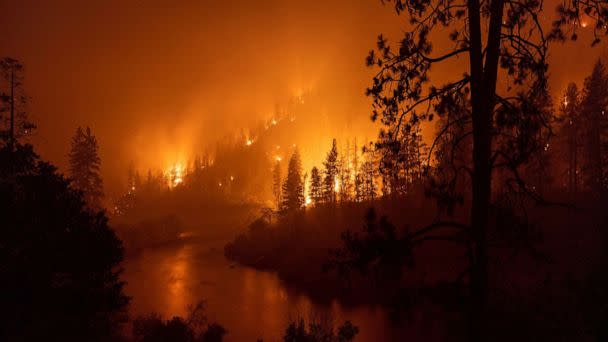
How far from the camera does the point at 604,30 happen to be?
212 inches

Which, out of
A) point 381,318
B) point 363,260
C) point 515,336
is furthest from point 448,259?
point 363,260

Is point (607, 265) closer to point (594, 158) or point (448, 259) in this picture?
point (448, 259)

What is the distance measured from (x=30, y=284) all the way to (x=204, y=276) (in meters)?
37.1

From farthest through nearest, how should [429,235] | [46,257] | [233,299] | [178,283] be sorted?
[178,283], [233,299], [429,235], [46,257]

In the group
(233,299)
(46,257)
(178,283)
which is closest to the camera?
(46,257)

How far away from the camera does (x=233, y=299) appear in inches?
1529

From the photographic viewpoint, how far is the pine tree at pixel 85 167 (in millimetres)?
42500

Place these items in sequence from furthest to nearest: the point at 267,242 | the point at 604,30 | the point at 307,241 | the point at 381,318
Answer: the point at 267,242, the point at 307,241, the point at 381,318, the point at 604,30

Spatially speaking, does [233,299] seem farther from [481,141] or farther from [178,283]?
[481,141]

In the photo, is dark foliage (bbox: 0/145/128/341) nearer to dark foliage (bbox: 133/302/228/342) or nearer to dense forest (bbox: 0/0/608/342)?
dense forest (bbox: 0/0/608/342)

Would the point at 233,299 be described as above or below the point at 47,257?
below

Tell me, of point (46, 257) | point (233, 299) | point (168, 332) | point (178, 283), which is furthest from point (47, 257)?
point (178, 283)

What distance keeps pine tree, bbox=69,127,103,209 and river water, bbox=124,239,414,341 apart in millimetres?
12473

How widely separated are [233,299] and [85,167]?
1026 inches
